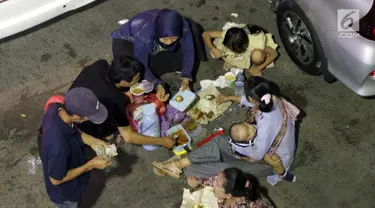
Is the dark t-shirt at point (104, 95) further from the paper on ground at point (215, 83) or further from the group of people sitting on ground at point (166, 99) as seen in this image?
the paper on ground at point (215, 83)

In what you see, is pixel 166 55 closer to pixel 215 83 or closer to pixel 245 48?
pixel 215 83

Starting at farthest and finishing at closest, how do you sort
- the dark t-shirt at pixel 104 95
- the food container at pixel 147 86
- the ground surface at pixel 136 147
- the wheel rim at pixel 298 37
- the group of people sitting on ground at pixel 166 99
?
the wheel rim at pixel 298 37 → the food container at pixel 147 86 → the ground surface at pixel 136 147 → the dark t-shirt at pixel 104 95 → the group of people sitting on ground at pixel 166 99

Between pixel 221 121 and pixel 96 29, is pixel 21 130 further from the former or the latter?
pixel 221 121

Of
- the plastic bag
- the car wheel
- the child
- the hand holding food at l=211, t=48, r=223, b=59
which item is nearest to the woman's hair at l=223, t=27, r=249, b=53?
the child

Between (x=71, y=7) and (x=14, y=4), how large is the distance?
1.98 feet

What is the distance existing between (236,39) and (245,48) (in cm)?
20

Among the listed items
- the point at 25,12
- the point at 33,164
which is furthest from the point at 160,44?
the point at 33,164

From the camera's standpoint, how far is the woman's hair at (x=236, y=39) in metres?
5.43

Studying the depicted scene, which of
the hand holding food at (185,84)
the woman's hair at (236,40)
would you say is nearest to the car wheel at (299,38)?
the woman's hair at (236,40)

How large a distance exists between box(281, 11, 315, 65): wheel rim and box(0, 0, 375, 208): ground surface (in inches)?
9.1

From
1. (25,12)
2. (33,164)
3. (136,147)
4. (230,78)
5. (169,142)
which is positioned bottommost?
(33,164)

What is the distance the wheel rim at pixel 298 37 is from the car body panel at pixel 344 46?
264 millimetres

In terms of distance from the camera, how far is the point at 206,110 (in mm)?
5367

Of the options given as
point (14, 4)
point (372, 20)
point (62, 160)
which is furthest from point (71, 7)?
point (372, 20)
